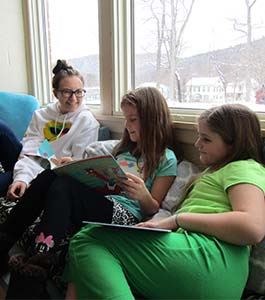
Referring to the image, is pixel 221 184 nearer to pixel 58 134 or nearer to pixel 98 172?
pixel 98 172

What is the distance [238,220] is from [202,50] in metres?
0.92

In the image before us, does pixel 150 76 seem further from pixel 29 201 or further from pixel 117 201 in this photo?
pixel 29 201

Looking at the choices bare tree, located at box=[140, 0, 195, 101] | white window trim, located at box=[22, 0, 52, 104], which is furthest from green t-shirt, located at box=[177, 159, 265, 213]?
white window trim, located at box=[22, 0, 52, 104]

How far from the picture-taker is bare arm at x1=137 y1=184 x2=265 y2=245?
0.84 metres

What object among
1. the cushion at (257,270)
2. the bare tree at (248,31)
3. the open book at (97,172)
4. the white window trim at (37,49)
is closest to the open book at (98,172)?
the open book at (97,172)

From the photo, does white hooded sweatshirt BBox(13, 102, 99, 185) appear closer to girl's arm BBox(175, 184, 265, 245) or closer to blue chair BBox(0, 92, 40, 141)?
blue chair BBox(0, 92, 40, 141)

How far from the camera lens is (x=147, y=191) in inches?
45.9

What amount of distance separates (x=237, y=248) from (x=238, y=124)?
0.38 m

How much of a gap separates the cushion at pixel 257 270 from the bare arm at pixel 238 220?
107 mm

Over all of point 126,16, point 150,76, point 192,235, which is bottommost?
point 192,235

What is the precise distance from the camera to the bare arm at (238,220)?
843 mm

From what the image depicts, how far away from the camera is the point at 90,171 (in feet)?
3.51

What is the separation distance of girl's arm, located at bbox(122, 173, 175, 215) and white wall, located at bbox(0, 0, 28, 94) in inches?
66.4

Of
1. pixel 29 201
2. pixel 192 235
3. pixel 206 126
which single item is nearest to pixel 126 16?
pixel 206 126
